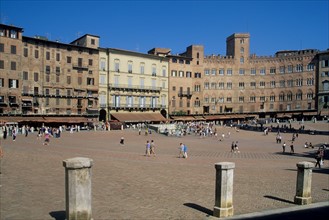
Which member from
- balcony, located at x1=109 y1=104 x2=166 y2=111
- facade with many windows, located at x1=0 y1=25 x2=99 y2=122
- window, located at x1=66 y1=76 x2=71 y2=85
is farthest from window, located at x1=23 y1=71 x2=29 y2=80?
balcony, located at x1=109 y1=104 x2=166 y2=111

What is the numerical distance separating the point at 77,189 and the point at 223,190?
3879 mm

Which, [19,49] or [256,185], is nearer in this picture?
[256,185]

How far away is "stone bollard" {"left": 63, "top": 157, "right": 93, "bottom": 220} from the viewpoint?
22.6ft

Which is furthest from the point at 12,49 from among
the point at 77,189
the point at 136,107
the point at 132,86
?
the point at 77,189

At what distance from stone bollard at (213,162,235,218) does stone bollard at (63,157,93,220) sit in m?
3.50

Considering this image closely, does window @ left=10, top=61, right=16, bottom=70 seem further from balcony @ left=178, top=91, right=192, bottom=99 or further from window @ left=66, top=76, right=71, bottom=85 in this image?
balcony @ left=178, top=91, right=192, bottom=99

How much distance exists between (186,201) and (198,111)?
59452 mm

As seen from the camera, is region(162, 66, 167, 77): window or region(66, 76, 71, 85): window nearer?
region(66, 76, 71, 85): window

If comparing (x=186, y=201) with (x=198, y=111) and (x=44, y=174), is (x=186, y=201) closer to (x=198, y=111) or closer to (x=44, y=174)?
(x=44, y=174)

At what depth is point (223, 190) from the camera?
853 cm

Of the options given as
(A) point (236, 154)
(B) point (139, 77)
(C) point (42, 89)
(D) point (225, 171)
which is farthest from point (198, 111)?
(D) point (225, 171)

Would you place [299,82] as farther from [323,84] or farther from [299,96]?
[323,84]

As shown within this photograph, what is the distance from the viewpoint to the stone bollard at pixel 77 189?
688 centimetres

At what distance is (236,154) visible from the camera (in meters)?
26.1
